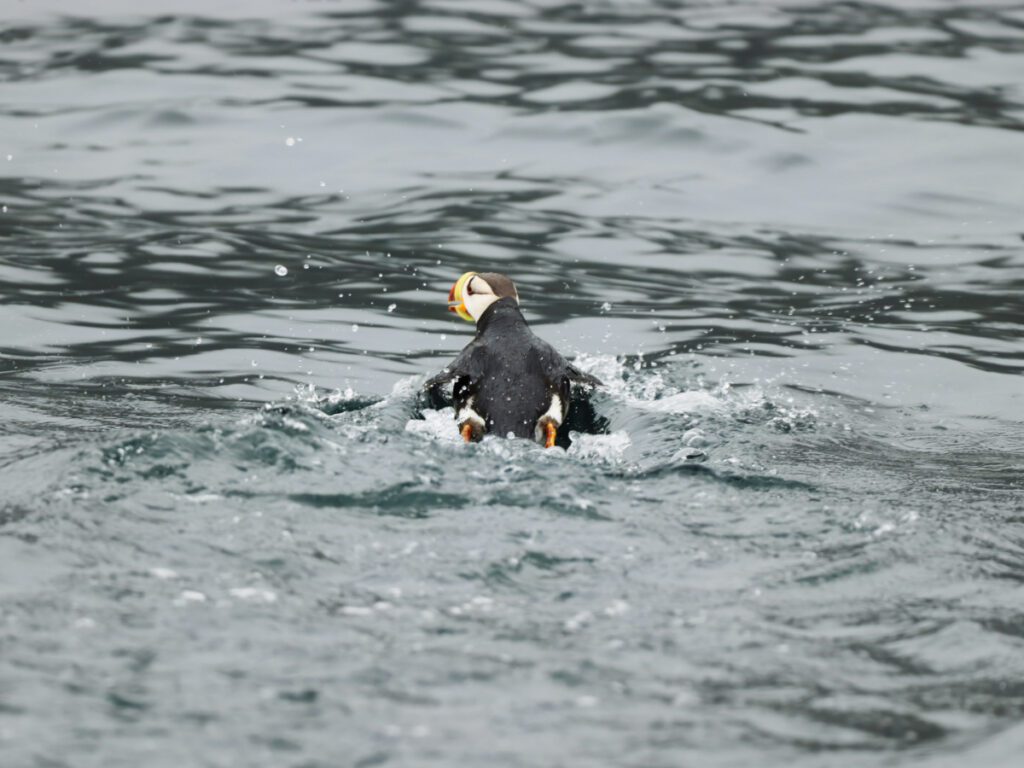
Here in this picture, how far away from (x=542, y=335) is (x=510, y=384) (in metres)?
3.04

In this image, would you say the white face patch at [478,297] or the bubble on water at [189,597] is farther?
the white face patch at [478,297]

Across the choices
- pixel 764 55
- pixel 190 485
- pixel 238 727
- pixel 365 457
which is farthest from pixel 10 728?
pixel 764 55

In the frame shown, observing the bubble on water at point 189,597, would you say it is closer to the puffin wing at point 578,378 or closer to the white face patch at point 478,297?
the puffin wing at point 578,378

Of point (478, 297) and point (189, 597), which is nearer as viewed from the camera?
point (189, 597)

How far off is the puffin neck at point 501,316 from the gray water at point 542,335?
0.65m

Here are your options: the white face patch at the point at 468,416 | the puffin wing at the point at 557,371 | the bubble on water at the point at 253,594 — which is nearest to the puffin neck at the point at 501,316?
the puffin wing at the point at 557,371

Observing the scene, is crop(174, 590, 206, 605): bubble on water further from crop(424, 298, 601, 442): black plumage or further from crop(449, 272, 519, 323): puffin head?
crop(449, 272, 519, 323): puffin head

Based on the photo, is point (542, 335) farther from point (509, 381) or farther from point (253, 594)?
point (253, 594)

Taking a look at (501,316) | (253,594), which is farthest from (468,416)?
(253,594)

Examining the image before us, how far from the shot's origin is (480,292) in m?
9.09

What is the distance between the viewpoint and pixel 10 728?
4430mm

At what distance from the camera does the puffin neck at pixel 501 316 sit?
8680mm

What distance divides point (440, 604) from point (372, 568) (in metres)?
0.44

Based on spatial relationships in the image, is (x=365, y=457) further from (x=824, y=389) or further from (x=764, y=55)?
(x=764, y=55)
